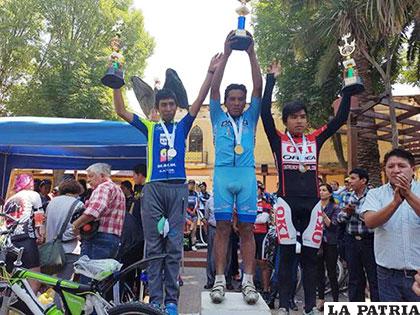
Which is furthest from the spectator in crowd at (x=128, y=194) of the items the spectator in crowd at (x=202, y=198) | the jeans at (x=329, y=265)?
the spectator in crowd at (x=202, y=198)

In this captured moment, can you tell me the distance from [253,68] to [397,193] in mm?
1758

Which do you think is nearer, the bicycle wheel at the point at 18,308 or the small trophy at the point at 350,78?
the bicycle wheel at the point at 18,308

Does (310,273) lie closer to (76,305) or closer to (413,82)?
(76,305)

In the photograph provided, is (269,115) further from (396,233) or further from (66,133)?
(66,133)

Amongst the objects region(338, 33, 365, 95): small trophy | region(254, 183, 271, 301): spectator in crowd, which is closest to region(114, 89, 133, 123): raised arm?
region(338, 33, 365, 95): small trophy

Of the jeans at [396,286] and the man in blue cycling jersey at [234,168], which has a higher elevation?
the man in blue cycling jersey at [234,168]

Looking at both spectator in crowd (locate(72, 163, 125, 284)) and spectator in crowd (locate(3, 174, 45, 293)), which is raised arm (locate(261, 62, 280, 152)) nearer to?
spectator in crowd (locate(72, 163, 125, 284))

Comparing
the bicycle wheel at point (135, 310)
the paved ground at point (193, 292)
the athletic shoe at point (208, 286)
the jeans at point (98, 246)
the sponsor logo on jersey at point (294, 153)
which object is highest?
the sponsor logo on jersey at point (294, 153)

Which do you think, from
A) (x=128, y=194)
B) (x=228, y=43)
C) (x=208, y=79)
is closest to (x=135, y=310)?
(x=208, y=79)

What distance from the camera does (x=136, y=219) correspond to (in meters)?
5.88

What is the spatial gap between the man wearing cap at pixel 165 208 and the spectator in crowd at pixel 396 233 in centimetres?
157

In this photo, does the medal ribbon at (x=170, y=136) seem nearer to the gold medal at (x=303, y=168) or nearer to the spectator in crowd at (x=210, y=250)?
the gold medal at (x=303, y=168)

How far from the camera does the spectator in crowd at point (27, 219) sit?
16.0 feet

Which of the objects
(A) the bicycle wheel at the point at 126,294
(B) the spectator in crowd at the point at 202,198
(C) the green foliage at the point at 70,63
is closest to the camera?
(A) the bicycle wheel at the point at 126,294
